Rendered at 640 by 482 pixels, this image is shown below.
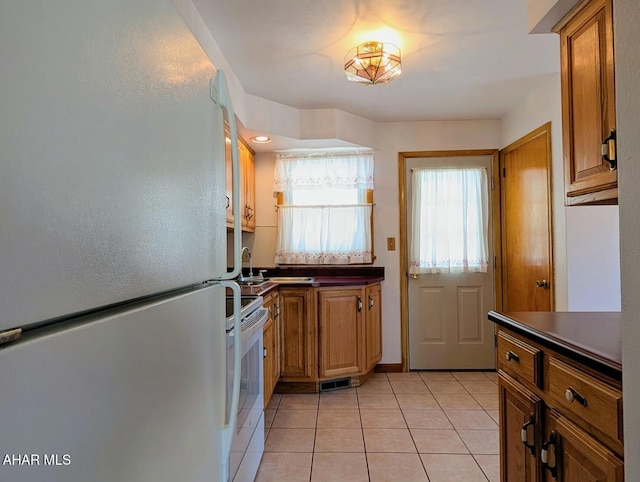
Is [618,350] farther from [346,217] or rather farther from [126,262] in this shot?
[346,217]

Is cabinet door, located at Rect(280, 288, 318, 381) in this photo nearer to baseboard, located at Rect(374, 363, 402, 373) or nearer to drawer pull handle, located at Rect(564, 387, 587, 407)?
baseboard, located at Rect(374, 363, 402, 373)

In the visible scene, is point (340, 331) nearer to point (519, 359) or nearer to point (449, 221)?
point (449, 221)

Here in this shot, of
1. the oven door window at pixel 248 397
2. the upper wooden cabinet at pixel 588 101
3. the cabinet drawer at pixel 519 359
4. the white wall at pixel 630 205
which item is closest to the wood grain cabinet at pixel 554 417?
the cabinet drawer at pixel 519 359

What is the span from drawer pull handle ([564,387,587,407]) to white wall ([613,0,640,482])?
0.25 m

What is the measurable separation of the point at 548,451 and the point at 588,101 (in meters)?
1.17

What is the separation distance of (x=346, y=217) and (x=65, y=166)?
3.23 m

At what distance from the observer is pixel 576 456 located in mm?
1077

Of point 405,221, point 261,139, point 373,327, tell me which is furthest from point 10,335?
point 405,221

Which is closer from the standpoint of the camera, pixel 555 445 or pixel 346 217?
pixel 555 445

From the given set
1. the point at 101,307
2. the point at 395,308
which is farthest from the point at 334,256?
the point at 101,307

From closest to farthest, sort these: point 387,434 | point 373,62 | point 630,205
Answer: point 630,205
point 373,62
point 387,434

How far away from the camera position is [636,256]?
0.77 m

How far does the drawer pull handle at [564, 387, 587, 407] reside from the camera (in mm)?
1050

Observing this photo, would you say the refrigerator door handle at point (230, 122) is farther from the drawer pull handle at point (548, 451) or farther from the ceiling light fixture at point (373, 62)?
the ceiling light fixture at point (373, 62)
